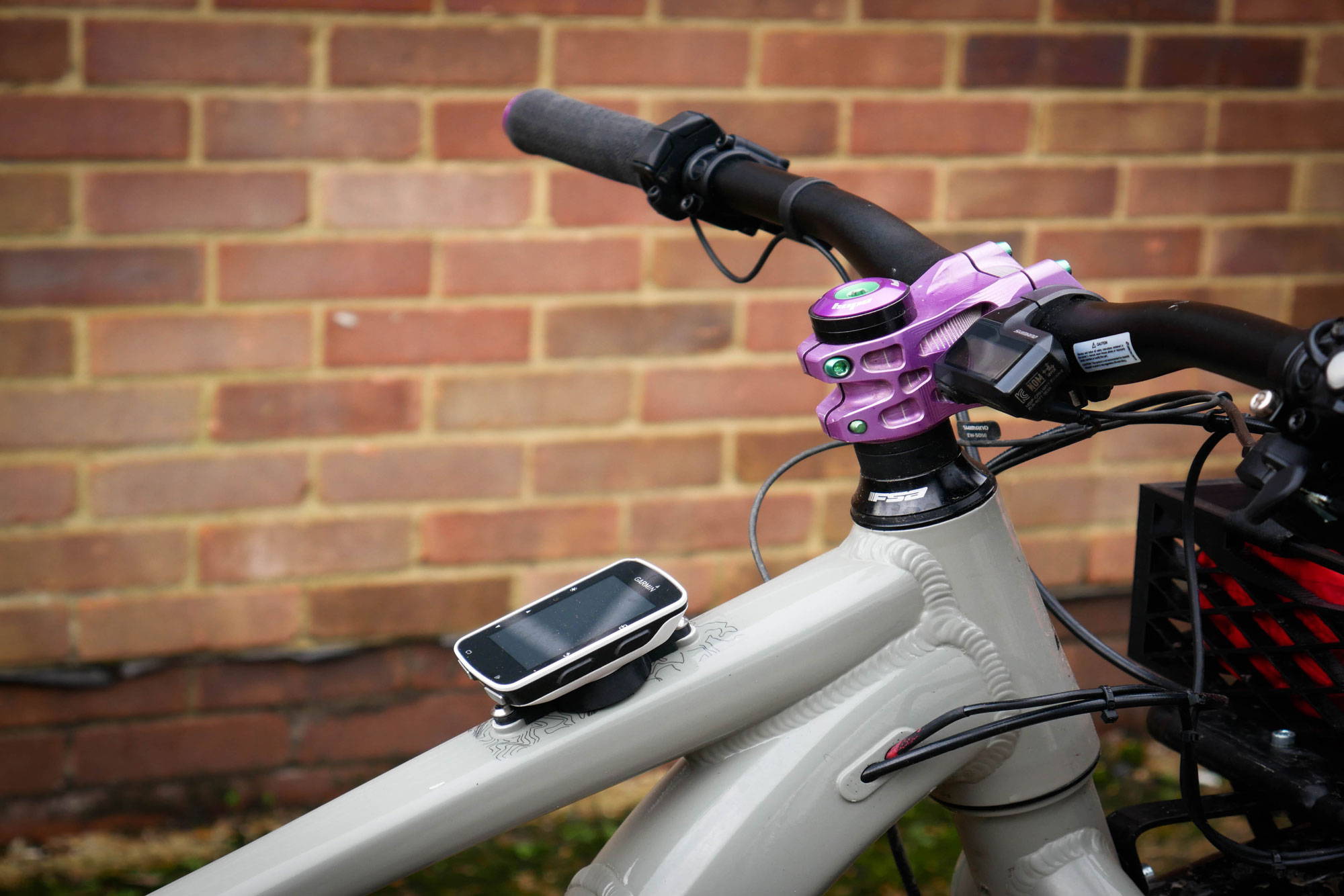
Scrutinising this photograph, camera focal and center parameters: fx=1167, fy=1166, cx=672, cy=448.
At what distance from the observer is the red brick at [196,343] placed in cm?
161

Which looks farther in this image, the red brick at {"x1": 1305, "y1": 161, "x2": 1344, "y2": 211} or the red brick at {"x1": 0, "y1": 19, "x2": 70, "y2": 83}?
the red brick at {"x1": 1305, "y1": 161, "x2": 1344, "y2": 211}

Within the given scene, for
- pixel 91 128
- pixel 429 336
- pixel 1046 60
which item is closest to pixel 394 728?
pixel 429 336

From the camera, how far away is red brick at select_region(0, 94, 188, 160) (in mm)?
1526

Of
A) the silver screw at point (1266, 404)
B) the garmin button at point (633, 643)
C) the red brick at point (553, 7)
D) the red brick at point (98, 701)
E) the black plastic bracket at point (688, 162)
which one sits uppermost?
the red brick at point (553, 7)

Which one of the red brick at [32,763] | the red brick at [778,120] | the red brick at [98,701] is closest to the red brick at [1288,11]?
the red brick at [778,120]

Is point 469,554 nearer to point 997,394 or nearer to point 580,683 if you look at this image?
point 580,683

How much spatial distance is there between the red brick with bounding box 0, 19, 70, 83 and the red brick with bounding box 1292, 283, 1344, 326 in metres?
1.88

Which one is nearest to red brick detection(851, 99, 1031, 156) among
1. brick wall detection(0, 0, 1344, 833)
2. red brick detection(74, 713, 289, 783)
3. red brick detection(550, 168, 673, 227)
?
brick wall detection(0, 0, 1344, 833)

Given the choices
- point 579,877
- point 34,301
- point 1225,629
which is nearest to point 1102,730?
point 1225,629

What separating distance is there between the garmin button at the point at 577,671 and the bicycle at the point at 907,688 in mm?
30

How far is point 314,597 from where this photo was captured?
175 cm

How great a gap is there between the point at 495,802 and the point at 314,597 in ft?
3.72

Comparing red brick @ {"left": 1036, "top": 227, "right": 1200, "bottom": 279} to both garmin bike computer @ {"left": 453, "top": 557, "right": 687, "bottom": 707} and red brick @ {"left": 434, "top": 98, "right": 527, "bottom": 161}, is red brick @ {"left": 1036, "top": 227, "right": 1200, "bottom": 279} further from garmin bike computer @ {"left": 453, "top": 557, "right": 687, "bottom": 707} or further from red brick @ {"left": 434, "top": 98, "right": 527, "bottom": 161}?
garmin bike computer @ {"left": 453, "top": 557, "right": 687, "bottom": 707}

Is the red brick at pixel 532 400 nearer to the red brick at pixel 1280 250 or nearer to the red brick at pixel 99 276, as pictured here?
the red brick at pixel 99 276
